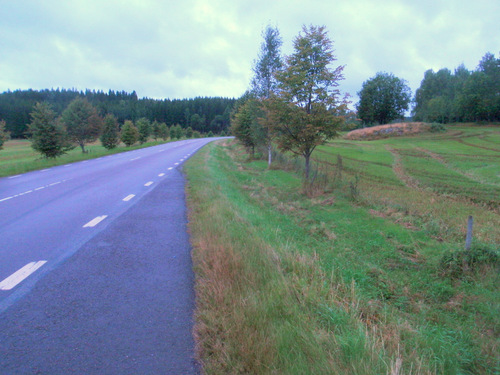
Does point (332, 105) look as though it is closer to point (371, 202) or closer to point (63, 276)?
point (371, 202)

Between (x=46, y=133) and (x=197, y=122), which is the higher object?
(x=197, y=122)

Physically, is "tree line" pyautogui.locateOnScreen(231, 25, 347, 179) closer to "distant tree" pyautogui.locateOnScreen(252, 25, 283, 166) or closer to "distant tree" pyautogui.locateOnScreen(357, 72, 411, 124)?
"distant tree" pyautogui.locateOnScreen(252, 25, 283, 166)

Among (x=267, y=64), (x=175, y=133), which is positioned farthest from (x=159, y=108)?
(x=267, y=64)

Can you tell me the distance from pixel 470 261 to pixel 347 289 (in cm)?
382

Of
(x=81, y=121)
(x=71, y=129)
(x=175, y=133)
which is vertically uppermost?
(x=81, y=121)

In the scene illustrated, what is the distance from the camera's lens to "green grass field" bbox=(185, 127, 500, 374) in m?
2.73

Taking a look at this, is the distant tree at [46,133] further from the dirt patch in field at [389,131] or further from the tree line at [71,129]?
the dirt patch in field at [389,131]

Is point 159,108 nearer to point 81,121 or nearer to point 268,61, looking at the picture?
point 81,121

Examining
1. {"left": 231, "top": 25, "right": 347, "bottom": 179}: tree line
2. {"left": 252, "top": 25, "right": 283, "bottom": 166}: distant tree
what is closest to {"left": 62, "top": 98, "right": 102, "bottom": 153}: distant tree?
{"left": 252, "top": 25, "right": 283, "bottom": 166}: distant tree

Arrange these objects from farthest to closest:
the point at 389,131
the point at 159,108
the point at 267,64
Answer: the point at 159,108 < the point at 389,131 < the point at 267,64

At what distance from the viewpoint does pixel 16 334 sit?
3.19 m

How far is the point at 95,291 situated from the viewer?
4.14 m

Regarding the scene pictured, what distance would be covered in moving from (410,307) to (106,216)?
713 cm

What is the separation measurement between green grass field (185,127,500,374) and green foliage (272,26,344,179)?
13.2ft
